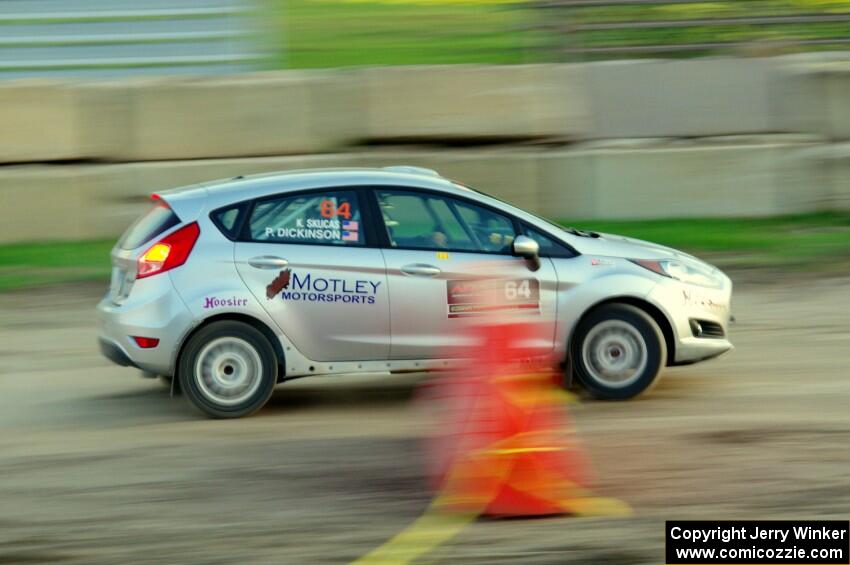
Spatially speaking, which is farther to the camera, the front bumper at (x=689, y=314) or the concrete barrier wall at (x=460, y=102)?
the concrete barrier wall at (x=460, y=102)

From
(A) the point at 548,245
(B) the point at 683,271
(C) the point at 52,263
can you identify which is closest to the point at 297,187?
(A) the point at 548,245

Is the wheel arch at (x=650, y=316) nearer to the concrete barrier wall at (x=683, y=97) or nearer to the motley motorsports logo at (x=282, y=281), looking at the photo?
the motley motorsports logo at (x=282, y=281)

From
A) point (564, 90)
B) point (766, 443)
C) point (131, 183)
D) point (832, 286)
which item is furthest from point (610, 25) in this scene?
point (766, 443)

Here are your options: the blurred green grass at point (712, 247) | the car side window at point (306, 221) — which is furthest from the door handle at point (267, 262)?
the blurred green grass at point (712, 247)

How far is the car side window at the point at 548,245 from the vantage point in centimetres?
842

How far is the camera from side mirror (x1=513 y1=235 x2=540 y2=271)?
27.0ft

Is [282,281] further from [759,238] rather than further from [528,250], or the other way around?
[759,238]

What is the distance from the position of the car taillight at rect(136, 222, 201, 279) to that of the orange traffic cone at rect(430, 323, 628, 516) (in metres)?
2.64

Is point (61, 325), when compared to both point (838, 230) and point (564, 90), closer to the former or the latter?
point (564, 90)

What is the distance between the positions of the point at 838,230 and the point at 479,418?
963cm

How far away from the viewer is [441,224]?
331 inches

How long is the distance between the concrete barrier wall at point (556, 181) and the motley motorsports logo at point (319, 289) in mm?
6365

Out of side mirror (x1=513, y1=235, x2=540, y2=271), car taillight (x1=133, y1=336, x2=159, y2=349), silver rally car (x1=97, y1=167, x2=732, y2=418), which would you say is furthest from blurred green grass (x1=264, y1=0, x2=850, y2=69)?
car taillight (x1=133, y1=336, x2=159, y2=349)

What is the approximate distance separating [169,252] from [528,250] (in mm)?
2302
